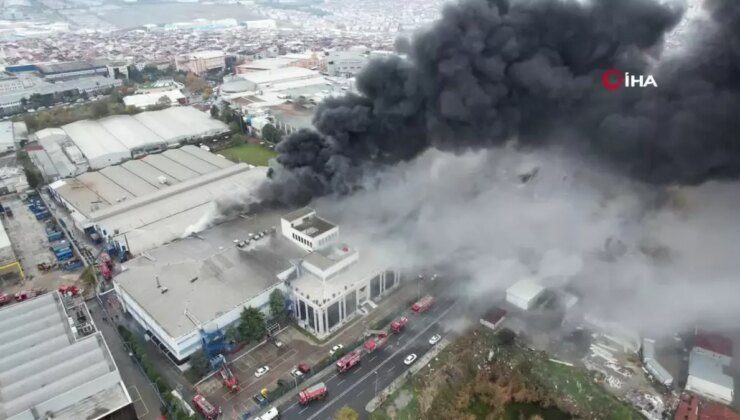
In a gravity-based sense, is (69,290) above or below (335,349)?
below

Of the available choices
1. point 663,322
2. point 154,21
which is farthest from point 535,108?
point 154,21

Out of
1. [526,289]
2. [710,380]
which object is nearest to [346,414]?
[526,289]

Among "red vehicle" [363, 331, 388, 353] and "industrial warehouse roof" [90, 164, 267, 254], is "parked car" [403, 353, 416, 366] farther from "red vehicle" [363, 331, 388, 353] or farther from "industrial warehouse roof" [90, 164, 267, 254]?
"industrial warehouse roof" [90, 164, 267, 254]

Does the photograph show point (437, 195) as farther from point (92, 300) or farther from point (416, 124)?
point (92, 300)

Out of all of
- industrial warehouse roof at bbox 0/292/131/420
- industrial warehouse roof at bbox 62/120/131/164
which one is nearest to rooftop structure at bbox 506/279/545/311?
industrial warehouse roof at bbox 0/292/131/420

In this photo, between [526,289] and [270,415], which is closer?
[270,415]

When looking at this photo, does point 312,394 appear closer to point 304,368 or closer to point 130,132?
point 304,368

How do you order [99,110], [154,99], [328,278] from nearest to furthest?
[328,278]
[99,110]
[154,99]
